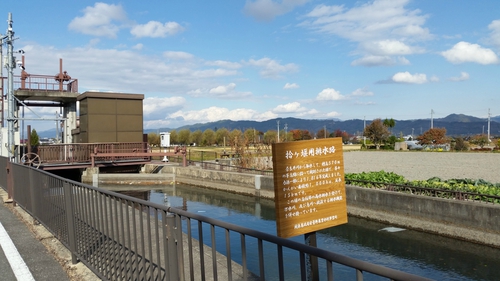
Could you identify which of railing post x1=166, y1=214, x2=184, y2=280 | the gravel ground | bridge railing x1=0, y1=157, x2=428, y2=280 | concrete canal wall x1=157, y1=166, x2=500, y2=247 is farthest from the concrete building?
railing post x1=166, y1=214, x2=184, y2=280

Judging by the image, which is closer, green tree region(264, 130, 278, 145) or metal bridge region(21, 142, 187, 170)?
metal bridge region(21, 142, 187, 170)

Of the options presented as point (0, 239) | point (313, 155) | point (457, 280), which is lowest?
point (457, 280)

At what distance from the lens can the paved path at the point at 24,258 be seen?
209 inches

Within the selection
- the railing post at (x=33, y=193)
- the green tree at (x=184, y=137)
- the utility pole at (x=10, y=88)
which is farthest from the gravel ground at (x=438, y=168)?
the green tree at (x=184, y=137)

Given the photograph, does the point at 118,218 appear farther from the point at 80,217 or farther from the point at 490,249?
the point at 490,249

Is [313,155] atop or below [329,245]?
atop

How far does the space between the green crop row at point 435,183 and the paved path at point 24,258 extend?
10.8 metres

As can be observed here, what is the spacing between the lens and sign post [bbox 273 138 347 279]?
3.90 metres

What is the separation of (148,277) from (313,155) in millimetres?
2092

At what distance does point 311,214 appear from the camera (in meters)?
4.11

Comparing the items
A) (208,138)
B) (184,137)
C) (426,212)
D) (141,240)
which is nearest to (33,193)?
(141,240)

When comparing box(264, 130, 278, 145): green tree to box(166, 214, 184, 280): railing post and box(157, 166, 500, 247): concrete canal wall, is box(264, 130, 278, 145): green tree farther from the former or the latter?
box(166, 214, 184, 280): railing post

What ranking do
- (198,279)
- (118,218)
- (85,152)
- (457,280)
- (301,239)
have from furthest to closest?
(85,152) → (301,239) → (457,280) → (198,279) → (118,218)

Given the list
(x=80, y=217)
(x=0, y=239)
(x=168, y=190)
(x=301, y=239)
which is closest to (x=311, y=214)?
(x=80, y=217)
